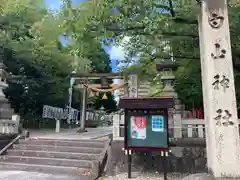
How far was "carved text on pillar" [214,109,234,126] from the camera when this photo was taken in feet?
19.5

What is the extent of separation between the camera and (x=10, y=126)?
1052 centimetres

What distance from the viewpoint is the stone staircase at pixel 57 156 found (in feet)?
26.3

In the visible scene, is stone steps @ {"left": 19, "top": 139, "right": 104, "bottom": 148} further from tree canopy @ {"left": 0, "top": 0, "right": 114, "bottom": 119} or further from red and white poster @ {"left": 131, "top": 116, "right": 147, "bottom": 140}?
tree canopy @ {"left": 0, "top": 0, "right": 114, "bottom": 119}

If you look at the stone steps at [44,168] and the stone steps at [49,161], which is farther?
the stone steps at [49,161]

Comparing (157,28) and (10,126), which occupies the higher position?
(157,28)

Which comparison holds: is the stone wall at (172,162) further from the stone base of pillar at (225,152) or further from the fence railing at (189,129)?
the stone base of pillar at (225,152)

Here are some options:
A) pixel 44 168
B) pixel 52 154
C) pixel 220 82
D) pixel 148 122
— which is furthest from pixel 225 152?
pixel 52 154

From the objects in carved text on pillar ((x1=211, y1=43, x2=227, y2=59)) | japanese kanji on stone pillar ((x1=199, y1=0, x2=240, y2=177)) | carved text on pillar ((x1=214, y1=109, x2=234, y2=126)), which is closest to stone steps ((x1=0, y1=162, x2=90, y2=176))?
japanese kanji on stone pillar ((x1=199, y1=0, x2=240, y2=177))

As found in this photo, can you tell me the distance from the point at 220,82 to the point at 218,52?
0.81 meters

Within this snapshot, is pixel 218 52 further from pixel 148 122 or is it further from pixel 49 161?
pixel 49 161

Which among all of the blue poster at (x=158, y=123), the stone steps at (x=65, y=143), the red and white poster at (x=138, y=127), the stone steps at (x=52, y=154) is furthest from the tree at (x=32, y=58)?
the blue poster at (x=158, y=123)

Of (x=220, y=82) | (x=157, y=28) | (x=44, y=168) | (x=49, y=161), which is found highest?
(x=157, y=28)

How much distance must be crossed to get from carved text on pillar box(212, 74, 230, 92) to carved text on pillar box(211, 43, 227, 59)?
20.5 inches

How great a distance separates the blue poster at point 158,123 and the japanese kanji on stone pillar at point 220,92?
4.74 feet
